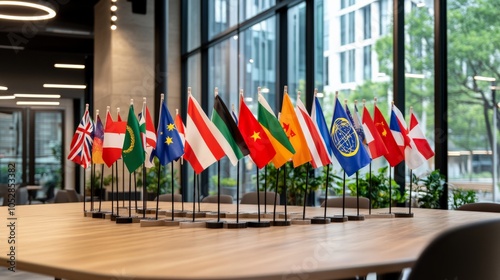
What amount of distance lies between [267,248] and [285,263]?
1.26 ft

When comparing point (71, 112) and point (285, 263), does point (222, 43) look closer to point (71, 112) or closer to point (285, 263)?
point (71, 112)

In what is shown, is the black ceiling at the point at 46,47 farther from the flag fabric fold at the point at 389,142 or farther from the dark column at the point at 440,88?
the flag fabric fold at the point at 389,142

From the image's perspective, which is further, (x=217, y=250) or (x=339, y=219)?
(x=339, y=219)

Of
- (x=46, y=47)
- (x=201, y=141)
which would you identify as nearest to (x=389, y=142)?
(x=201, y=141)

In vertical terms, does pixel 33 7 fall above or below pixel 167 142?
above

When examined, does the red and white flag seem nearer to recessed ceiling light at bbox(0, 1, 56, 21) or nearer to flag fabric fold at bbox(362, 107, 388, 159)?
flag fabric fold at bbox(362, 107, 388, 159)

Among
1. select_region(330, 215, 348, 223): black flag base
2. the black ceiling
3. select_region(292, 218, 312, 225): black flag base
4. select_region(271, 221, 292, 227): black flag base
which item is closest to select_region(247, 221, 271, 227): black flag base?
select_region(271, 221, 292, 227): black flag base

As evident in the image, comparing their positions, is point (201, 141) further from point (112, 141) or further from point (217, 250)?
Answer: point (217, 250)

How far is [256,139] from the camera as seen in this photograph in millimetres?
3441

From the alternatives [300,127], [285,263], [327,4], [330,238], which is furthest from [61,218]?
[327,4]

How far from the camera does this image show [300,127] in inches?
144

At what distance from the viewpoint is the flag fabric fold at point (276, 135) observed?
347 cm

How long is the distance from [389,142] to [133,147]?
66.6 inches

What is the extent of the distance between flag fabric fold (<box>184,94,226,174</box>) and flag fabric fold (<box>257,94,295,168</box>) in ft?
0.96
